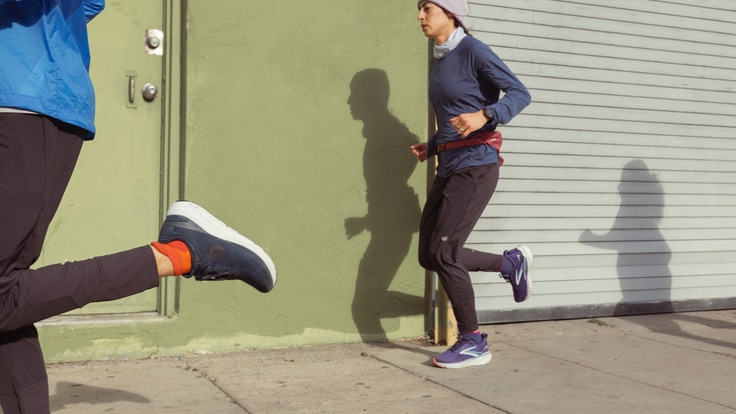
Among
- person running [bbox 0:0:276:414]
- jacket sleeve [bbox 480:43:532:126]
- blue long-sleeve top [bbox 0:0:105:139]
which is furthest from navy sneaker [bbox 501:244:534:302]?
blue long-sleeve top [bbox 0:0:105:139]

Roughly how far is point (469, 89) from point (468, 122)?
0.36 meters

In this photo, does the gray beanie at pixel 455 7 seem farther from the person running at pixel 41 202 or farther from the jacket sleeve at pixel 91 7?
the person running at pixel 41 202

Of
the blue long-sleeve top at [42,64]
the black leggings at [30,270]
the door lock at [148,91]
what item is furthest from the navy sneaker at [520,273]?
the blue long-sleeve top at [42,64]

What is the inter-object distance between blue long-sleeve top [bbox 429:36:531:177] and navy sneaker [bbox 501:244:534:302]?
0.66 m

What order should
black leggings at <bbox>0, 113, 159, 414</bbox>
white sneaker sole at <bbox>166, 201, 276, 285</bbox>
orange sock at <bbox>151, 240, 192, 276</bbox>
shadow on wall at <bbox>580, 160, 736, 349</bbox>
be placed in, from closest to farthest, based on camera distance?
black leggings at <bbox>0, 113, 159, 414</bbox>, orange sock at <bbox>151, 240, 192, 276</bbox>, white sneaker sole at <bbox>166, 201, 276, 285</bbox>, shadow on wall at <bbox>580, 160, 736, 349</bbox>

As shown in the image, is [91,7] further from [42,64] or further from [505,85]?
[505,85]

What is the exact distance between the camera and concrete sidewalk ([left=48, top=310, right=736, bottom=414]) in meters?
4.05

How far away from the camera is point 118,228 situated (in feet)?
16.3

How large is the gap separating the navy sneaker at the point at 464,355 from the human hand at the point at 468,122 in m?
1.16

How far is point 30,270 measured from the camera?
2.77 m

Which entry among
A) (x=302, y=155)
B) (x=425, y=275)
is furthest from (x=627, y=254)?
(x=302, y=155)

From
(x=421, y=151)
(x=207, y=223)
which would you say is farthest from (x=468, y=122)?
(x=207, y=223)

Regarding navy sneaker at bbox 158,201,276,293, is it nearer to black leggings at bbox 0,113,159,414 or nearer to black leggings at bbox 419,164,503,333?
black leggings at bbox 0,113,159,414

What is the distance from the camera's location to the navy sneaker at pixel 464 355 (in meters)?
4.82
